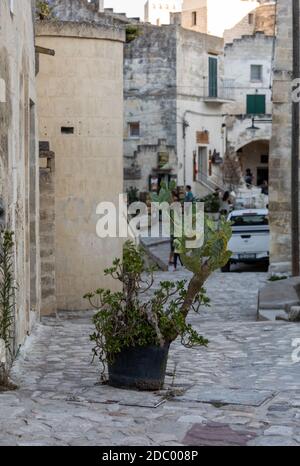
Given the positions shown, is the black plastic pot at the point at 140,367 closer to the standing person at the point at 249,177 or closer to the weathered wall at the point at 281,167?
the weathered wall at the point at 281,167

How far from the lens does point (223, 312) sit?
16.3 metres

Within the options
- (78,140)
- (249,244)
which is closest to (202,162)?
(249,244)

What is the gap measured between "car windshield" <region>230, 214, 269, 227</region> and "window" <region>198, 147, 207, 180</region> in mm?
20876

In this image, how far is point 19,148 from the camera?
35.2 ft

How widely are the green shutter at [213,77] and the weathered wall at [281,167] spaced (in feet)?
86.9

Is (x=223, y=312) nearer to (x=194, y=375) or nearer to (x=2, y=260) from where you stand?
(x=194, y=375)

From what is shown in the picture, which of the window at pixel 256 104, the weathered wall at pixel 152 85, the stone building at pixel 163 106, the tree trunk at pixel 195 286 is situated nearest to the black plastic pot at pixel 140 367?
the tree trunk at pixel 195 286

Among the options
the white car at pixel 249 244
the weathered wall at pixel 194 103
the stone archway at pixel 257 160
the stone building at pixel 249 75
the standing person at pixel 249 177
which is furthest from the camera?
the stone archway at pixel 257 160

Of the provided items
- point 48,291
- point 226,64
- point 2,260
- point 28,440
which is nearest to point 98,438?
point 28,440

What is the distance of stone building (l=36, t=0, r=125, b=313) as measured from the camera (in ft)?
52.6

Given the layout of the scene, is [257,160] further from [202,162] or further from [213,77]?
[202,162]

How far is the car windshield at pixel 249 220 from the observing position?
83.9 feet

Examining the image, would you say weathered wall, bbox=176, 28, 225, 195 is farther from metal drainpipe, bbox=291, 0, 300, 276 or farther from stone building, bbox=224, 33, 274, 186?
metal drainpipe, bbox=291, 0, 300, 276

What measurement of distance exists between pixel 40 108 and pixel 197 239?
773 cm
